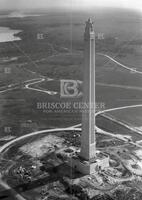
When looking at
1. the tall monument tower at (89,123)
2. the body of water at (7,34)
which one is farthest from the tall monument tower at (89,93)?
the body of water at (7,34)

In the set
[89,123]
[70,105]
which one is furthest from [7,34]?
[89,123]

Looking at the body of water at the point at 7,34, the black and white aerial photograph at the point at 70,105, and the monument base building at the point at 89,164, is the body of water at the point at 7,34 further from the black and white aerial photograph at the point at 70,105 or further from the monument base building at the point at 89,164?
the monument base building at the point at 89,164

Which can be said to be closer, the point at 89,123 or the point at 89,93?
the point at 89,93

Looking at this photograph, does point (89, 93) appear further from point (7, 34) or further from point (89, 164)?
point (7, 34)

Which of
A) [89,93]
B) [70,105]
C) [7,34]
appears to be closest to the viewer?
[89,93]

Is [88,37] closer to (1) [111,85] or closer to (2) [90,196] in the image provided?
(2) [90,196]

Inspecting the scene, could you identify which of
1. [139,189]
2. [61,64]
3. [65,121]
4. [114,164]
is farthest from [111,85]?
[139,189]

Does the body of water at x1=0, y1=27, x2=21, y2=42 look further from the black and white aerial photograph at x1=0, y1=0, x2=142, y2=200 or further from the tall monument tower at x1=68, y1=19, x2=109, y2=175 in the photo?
the tall monument tower at x1=68, y1=19, x2=109, y2=175
